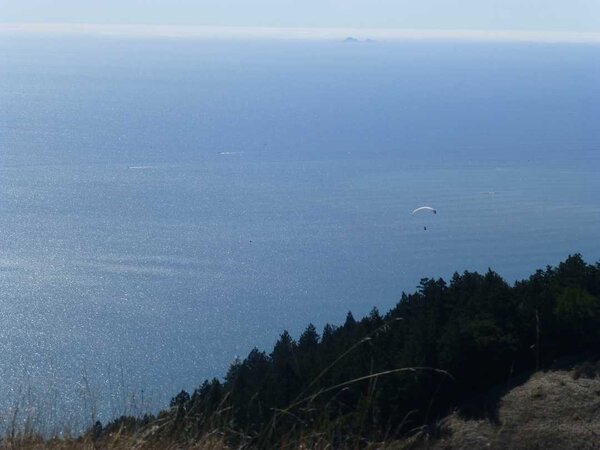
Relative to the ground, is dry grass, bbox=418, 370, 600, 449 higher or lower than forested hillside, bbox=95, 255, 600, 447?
lower

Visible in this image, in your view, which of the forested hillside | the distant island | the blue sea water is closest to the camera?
the distant island

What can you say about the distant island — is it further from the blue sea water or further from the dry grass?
the blue sea water

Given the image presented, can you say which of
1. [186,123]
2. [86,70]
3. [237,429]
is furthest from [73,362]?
[86,70]

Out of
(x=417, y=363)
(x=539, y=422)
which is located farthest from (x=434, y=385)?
(x=539, y=422)

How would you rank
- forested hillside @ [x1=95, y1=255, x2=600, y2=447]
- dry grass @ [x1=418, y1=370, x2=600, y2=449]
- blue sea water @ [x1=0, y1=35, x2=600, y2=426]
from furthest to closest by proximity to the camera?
blue sea water @ [x1=0, y1=35, x2=600, y2=426]
dry grass @ [x1=418, y1=370, x2=600, y2=449]
forested hillside @ [x1=95, y1=255, x2=600, y2=447]

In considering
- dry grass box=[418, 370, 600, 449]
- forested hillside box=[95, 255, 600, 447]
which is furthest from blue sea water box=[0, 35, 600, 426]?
dry grass box=[418, 370, 600, 449]

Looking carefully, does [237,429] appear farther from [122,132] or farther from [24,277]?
[122,132]

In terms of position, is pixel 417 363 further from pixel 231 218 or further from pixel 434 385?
pixel 231 218
